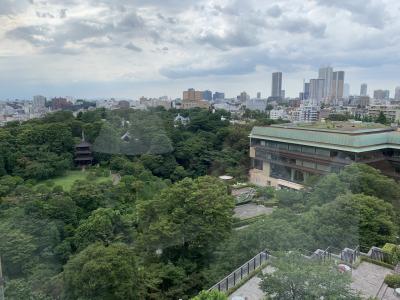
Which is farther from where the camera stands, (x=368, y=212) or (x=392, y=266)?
(x=368, y=212)

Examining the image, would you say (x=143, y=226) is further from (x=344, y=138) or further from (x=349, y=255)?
(x=344, y=138)

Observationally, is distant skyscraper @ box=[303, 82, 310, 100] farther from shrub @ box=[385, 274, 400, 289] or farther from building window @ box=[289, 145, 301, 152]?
shrub @ box=[385, 274, 400, 289]

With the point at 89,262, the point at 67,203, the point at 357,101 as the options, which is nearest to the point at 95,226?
the point at 67,203

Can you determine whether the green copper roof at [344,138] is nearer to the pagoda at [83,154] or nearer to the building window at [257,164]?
the building window at [257,164]

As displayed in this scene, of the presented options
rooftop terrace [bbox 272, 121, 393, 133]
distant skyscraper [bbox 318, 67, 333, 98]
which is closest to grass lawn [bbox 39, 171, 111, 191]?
rooftop terrace [bbox 272, 121, 393, 133]

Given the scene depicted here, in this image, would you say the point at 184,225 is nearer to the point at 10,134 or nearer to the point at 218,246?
the point at 218,246

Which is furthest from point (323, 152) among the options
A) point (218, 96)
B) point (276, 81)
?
point (218, 96)

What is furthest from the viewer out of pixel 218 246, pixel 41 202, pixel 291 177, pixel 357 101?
pixel 357 101

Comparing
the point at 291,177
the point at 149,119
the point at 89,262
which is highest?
the point at 149,119
